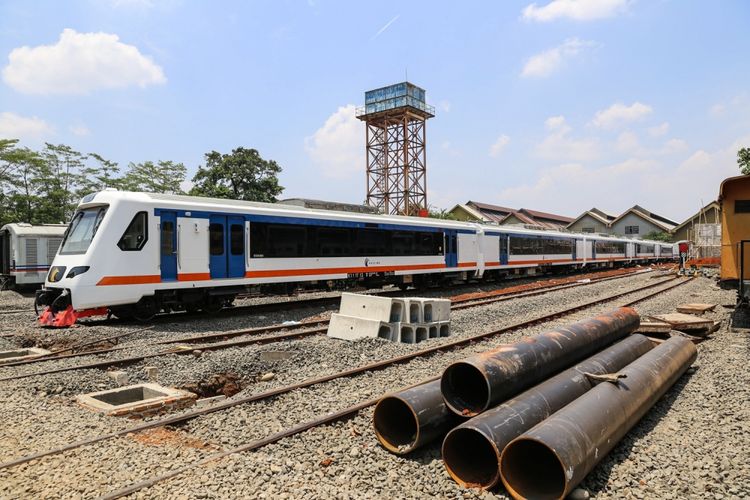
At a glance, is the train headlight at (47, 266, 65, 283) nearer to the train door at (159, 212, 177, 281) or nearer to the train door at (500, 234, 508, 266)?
the train door at (159, 212, 177, 281)

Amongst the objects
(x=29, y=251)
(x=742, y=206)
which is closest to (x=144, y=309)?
(x=742, y=206)

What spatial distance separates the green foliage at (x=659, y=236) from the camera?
6303 centimetres

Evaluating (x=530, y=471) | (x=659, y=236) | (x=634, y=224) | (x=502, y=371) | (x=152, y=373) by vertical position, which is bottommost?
(x=530, y=471)

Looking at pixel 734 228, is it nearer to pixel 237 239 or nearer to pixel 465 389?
pixel 465 389

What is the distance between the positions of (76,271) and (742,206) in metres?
14.1

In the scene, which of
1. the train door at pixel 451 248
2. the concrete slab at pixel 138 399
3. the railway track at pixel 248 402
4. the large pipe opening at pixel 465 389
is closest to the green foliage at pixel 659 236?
the train door at pixel 451 248

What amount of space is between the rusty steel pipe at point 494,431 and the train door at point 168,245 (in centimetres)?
890

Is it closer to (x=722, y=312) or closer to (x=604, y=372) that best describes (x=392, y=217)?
(x=722, y=312)

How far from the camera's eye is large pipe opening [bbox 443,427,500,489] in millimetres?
3965

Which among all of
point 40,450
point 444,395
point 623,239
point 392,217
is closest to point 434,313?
point 444,395

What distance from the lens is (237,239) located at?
12.5 meters

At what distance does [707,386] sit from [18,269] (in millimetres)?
24500

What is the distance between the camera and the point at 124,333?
9805 millimetres

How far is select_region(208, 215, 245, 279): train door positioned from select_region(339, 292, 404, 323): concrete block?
3.59m
